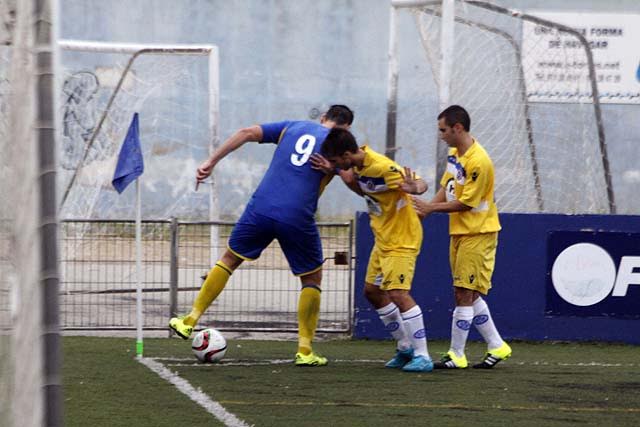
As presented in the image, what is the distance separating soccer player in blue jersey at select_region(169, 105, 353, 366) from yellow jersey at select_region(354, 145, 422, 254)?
36 cm

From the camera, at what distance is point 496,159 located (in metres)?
12.9

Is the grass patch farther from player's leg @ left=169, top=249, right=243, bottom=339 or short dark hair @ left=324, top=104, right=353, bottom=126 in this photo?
short dark hair @ left=324, top=104, right=353, bottom=126

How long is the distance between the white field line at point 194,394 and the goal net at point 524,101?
391 centimetres

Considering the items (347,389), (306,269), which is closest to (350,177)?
(306,269)

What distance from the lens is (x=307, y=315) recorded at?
9.91 meters

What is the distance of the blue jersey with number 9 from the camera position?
31.7ft

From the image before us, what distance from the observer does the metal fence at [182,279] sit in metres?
12.1

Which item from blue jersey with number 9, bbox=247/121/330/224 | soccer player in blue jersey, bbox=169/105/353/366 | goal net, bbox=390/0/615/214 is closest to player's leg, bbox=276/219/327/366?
soccer player in blue jersey, bbox=169/105/353/366

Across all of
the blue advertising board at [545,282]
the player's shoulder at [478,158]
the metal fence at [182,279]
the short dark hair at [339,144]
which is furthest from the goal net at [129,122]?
the player's shoulder at [478,158]

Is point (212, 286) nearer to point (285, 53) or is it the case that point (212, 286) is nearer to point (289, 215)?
point (289, 215)

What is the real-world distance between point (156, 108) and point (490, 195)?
1414 cm

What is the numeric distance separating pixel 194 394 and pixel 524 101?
19.1 feet

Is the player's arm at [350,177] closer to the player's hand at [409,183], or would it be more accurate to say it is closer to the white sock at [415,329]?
the player's hand at [409,183]

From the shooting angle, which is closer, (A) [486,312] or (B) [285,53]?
(A) [486,312]
